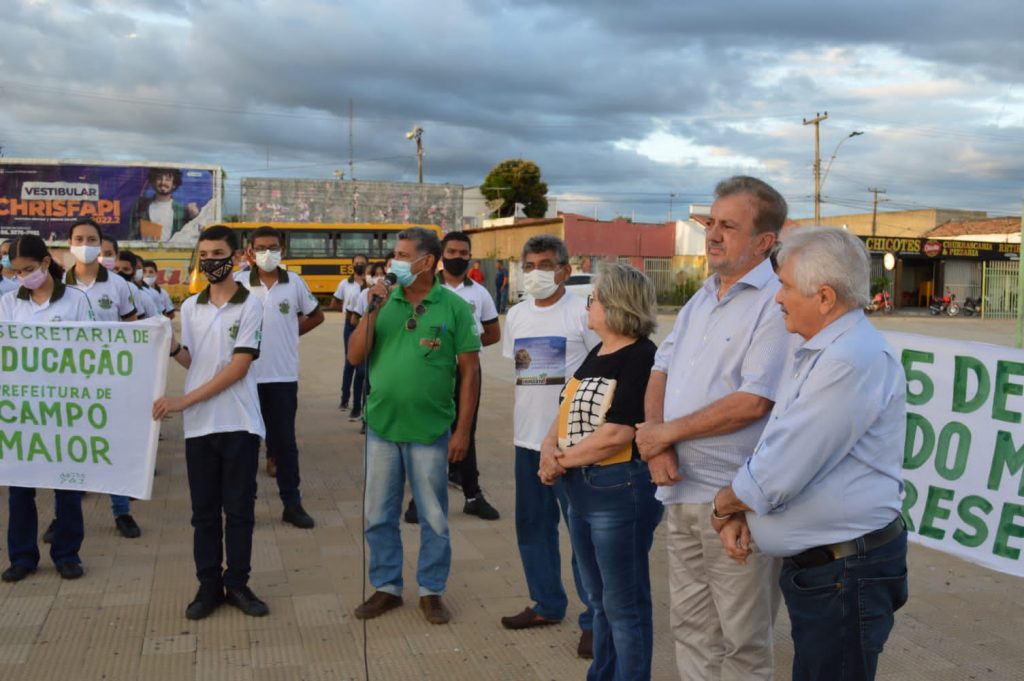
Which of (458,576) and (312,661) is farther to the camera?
(458,576)

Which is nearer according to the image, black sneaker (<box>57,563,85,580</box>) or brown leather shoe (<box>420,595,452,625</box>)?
brown leather shoe (<box>420,595,452,625</box>)

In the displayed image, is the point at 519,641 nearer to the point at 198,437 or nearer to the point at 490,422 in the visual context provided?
the point at 198,437

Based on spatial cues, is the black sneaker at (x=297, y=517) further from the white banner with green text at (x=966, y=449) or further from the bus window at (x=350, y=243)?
the bus window at (x=350, y=243)

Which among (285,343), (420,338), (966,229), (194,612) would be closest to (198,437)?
(194,612)

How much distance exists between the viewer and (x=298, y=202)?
51594 mm

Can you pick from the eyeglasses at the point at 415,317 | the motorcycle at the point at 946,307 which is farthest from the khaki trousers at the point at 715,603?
the motorcycle at the point at 946,307

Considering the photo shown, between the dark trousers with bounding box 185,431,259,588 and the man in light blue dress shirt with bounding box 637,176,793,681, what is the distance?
97.1 inches

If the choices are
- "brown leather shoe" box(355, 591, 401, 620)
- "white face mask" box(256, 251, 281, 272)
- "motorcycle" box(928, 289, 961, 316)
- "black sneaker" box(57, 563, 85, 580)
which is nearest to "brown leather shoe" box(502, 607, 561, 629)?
"brown leather shoe" box(355, 591, 401, 620)

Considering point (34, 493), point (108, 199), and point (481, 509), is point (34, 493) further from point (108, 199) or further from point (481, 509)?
point (108, 199)

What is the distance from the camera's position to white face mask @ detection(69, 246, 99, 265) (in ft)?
22.3

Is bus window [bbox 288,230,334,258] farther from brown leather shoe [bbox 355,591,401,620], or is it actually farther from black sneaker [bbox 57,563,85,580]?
brown leather shoe [bbox 355,591,401,620]

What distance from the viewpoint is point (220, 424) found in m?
4.93

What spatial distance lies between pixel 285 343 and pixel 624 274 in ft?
13.5

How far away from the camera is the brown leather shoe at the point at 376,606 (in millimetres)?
4996
